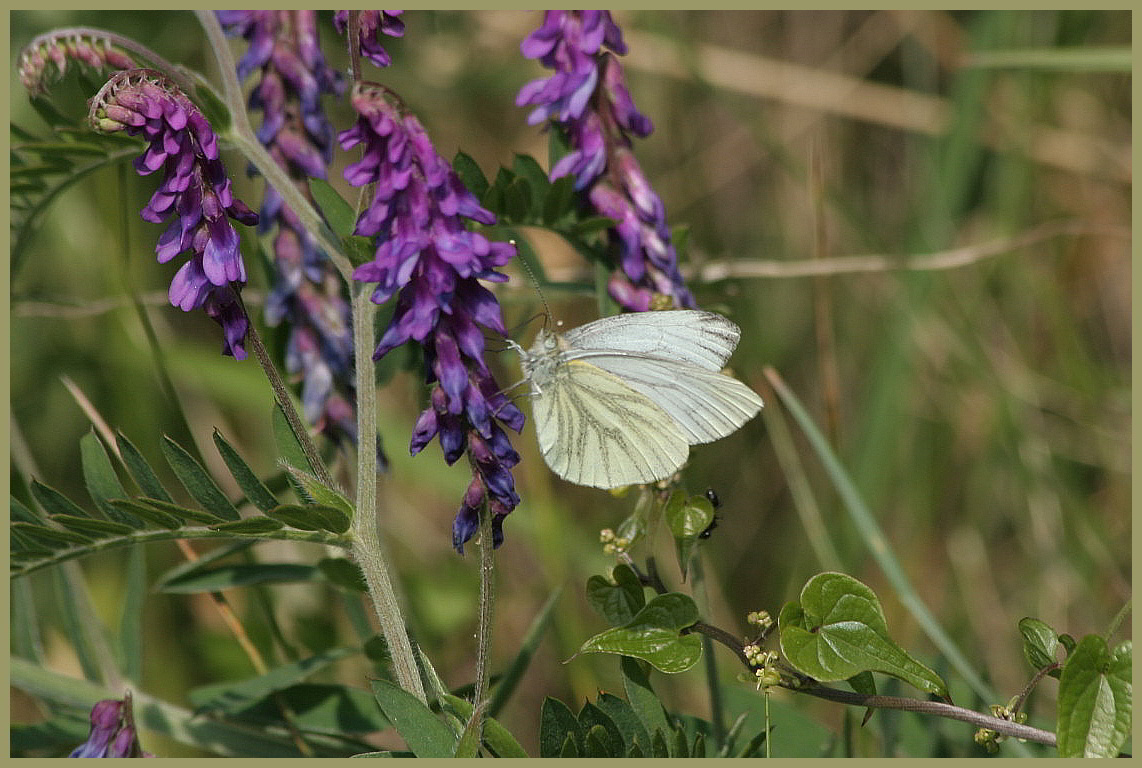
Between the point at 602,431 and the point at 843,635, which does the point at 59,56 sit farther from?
Result: the point at 843,635

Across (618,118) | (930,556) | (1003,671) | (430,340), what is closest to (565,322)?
(930,556)

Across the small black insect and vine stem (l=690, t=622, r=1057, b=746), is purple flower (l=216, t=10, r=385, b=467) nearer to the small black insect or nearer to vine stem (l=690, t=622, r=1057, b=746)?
the small black insect

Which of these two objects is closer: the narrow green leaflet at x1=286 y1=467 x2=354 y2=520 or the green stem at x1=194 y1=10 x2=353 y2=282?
the narrow green leaflet at x1=286 y1=467 x2=354 y2=520

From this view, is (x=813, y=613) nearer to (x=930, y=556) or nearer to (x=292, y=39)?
(x=292, y=39)

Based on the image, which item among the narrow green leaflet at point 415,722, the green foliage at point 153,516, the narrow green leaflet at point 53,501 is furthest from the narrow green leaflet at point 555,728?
the narrow green leaflet at point 53,501

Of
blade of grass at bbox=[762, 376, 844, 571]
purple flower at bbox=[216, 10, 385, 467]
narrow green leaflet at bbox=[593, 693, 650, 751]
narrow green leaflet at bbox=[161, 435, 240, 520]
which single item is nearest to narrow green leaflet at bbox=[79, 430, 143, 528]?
narrow green leaflet at bbox=[161, 435, 240, 520]

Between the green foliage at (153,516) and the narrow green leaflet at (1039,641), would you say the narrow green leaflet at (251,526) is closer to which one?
the green foliage at (153,516)

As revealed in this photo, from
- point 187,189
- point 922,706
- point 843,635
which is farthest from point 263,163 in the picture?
point 922,706

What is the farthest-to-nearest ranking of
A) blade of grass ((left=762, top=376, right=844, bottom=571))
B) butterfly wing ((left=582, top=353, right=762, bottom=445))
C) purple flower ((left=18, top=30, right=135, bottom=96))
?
blade of grass ((left=762, top=376, right=844, bottom=571)) < butterfly wing ((left=582, top=353, right=762, bottom=445)) < purple flower ((left=18, top=30, right=135, bottom=96))
